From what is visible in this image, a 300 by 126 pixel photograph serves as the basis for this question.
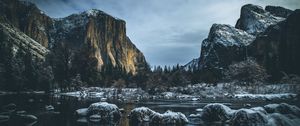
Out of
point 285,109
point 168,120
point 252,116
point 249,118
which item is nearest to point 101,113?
point 168,120

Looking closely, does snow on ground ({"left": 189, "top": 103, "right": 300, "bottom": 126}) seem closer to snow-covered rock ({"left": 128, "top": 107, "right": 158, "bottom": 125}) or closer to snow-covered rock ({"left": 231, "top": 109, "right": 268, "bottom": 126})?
snow-covered rock ({"left": 231, "top": 109, "right": 268, "bottom": 126})

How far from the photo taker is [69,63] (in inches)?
5960

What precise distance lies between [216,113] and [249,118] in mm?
6032

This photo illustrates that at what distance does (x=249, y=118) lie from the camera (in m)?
19.4

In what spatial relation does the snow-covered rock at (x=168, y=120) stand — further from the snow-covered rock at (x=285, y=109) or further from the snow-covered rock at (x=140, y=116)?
the snow-covered rock at (x=285, y=109)

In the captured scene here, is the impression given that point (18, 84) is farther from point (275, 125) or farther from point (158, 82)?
point (275, 125)

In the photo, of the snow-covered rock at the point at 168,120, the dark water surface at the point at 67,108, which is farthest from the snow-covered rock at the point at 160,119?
the dark water surface at the point at 67,108

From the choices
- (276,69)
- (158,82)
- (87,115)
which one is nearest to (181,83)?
(158,82)

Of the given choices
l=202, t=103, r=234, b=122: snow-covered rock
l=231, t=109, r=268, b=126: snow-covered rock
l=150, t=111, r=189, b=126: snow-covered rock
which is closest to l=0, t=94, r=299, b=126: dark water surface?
l=150, t=111, r=189, b=126: snow-covered rock

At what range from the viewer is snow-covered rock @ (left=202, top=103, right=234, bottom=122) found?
24.9m

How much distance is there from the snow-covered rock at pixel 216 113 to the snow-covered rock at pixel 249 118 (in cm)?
425

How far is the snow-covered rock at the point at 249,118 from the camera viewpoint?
18984 mm

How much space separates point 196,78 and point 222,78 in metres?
34.1

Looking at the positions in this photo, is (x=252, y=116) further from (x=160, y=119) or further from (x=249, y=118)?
(x=160, y=119)
